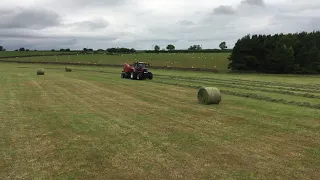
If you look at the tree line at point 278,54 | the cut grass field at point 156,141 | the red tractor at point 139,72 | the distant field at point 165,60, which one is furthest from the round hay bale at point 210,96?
the distant field at point 165,60

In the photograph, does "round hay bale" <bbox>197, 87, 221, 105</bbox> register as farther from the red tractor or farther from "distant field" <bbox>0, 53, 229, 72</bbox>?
"distant field" <bbox>0, 53, 229, 72</bbox>

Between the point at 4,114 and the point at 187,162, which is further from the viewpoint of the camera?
the point at 4,114

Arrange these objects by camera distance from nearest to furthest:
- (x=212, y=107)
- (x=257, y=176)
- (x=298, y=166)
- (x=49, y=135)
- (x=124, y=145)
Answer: (x=257, y=176) < (x=298, y=166) < (x=124, y=145) < (x=49, y=135) < (x=212, y=107)

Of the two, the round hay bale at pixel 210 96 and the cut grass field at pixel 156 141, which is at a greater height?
the round hay bale at pixel 210 96

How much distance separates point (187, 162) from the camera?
32.7 ft

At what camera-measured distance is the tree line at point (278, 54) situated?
233 ft

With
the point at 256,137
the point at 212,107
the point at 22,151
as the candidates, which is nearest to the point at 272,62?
the point at 212,107

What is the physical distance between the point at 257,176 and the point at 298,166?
147 centimetres

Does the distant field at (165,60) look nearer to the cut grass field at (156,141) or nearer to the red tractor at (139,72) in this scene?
the red tractor at (139,72)

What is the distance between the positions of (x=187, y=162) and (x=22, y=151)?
4727mm

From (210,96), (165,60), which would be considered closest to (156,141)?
(210,96)

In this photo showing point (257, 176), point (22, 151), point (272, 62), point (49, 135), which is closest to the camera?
point (257, 176)

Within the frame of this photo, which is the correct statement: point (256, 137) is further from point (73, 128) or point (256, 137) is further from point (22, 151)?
point (22, 151)

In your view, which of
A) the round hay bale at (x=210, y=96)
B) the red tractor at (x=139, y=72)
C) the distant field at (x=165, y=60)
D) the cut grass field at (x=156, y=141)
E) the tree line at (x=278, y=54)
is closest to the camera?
the cut grass field at (x=156, y=141)
